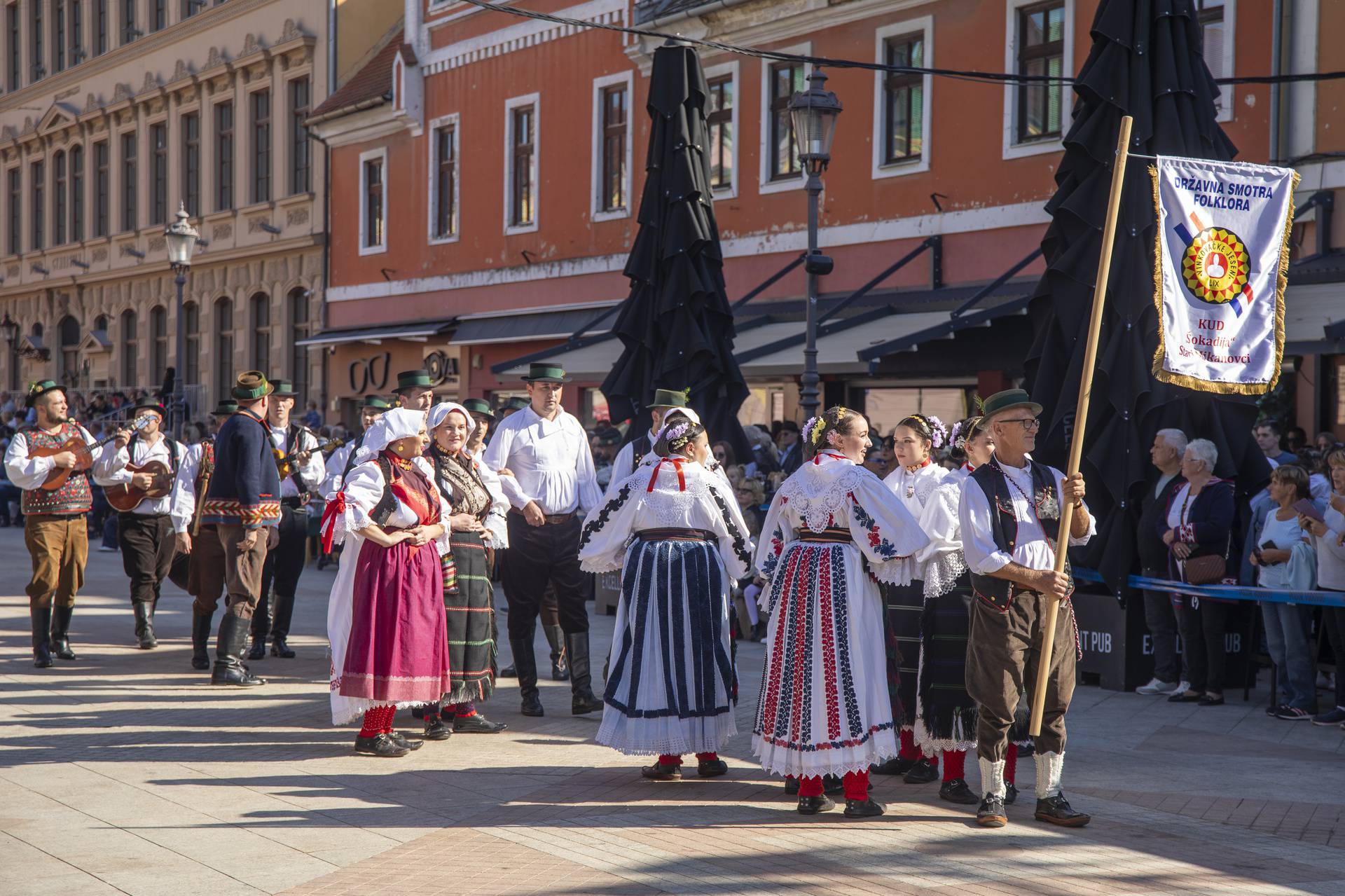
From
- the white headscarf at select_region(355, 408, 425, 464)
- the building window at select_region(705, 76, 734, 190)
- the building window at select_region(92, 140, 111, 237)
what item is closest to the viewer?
the white headscarf at select_region(355, 408, 425, 464)

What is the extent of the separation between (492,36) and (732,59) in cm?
573

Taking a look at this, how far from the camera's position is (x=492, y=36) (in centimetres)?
2484

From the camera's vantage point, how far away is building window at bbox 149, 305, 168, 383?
114 feet

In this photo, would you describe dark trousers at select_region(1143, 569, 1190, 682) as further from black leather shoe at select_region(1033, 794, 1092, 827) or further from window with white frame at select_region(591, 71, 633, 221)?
window with white frame at select_region(591, 71, 633, 221)

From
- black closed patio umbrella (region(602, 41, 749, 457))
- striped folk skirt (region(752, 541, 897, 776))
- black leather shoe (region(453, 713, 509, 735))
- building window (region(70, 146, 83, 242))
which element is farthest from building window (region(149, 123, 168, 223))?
striped folk skirt (region(752, 541, 897, 776))

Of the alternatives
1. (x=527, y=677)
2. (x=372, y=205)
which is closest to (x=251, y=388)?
(x=527, y=677)

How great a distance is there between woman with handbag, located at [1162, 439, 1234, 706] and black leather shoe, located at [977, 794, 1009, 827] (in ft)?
12.4

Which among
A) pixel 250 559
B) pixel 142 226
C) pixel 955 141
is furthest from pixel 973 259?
pixel 142 226

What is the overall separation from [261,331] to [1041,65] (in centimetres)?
1920

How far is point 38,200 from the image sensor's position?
134 feet

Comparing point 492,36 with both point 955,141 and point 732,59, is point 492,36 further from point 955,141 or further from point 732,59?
point 955,141

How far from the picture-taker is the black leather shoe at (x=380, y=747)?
803 cm

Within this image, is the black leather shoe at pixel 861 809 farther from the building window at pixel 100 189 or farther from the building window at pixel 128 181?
the building window at pixel 100 189

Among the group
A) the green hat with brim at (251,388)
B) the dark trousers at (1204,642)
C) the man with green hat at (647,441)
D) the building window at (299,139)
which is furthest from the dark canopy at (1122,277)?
the building window at (299,139)
